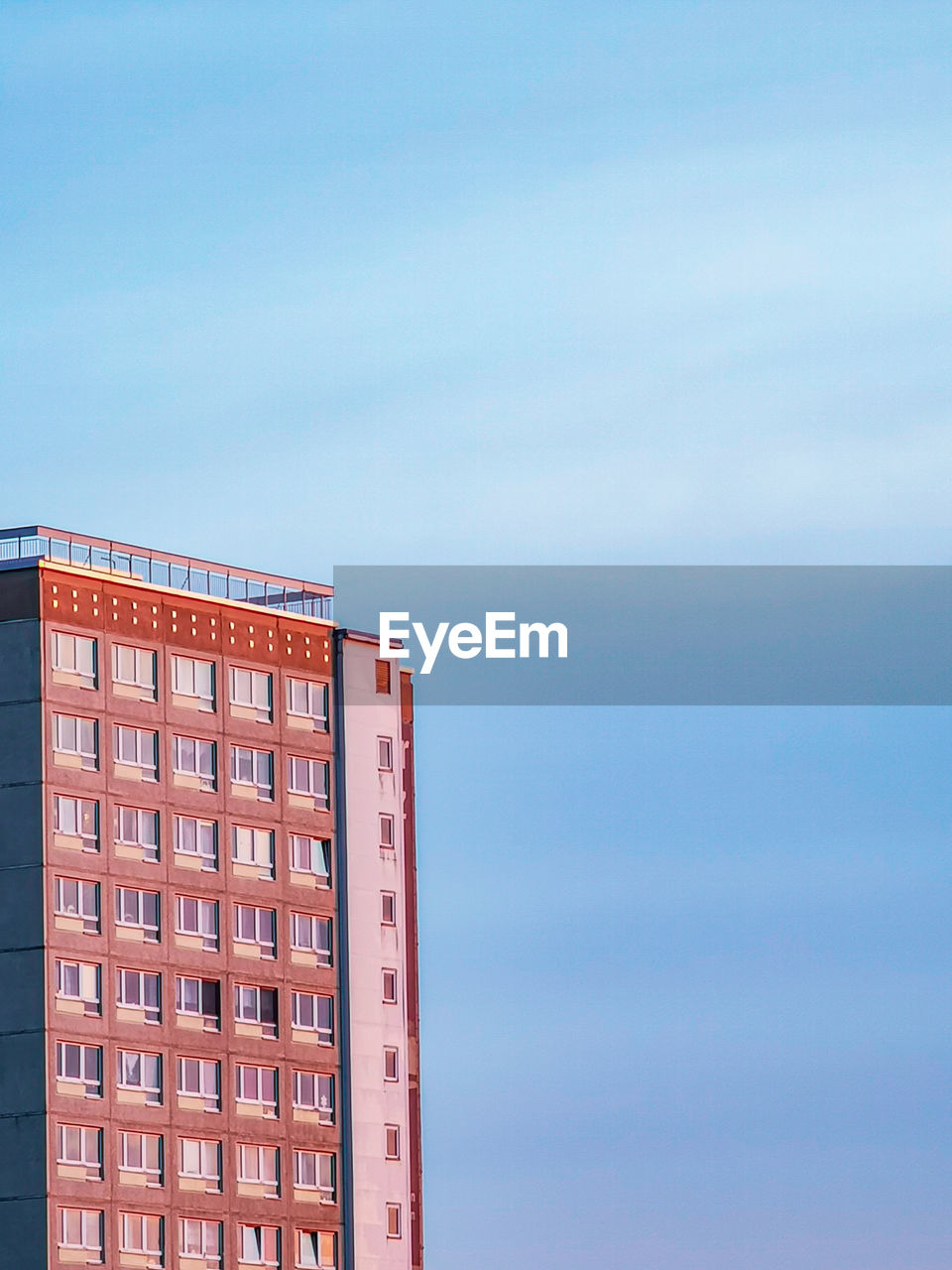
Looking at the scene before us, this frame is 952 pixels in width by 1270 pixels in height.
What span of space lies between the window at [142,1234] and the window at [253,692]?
69.0 ft

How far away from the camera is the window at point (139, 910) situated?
12188 centimetres

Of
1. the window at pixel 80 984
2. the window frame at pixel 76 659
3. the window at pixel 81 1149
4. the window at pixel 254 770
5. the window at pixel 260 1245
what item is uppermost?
the window frame at pixel 76 659

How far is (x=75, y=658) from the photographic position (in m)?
121

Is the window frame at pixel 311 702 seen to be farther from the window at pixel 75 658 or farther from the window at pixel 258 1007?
the window at pixel 75 658

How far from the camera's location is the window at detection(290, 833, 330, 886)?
130m

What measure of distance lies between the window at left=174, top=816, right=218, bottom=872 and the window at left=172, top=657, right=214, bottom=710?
4.53 meters

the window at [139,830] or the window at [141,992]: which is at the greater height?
the window at [139,830]

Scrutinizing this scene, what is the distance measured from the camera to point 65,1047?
11825 centimetres

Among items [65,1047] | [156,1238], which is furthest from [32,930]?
[156,1238]

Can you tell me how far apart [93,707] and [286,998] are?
49.3 ft

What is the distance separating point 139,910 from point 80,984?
454 cm

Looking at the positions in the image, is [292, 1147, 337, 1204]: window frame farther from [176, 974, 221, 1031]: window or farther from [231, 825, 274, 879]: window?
[231, 825, 274, 879]: window

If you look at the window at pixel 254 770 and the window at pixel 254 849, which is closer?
the window at pixel 254 849

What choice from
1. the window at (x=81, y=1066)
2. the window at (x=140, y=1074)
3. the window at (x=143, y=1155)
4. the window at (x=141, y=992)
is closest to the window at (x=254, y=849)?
the window at (x=141, y=992)
